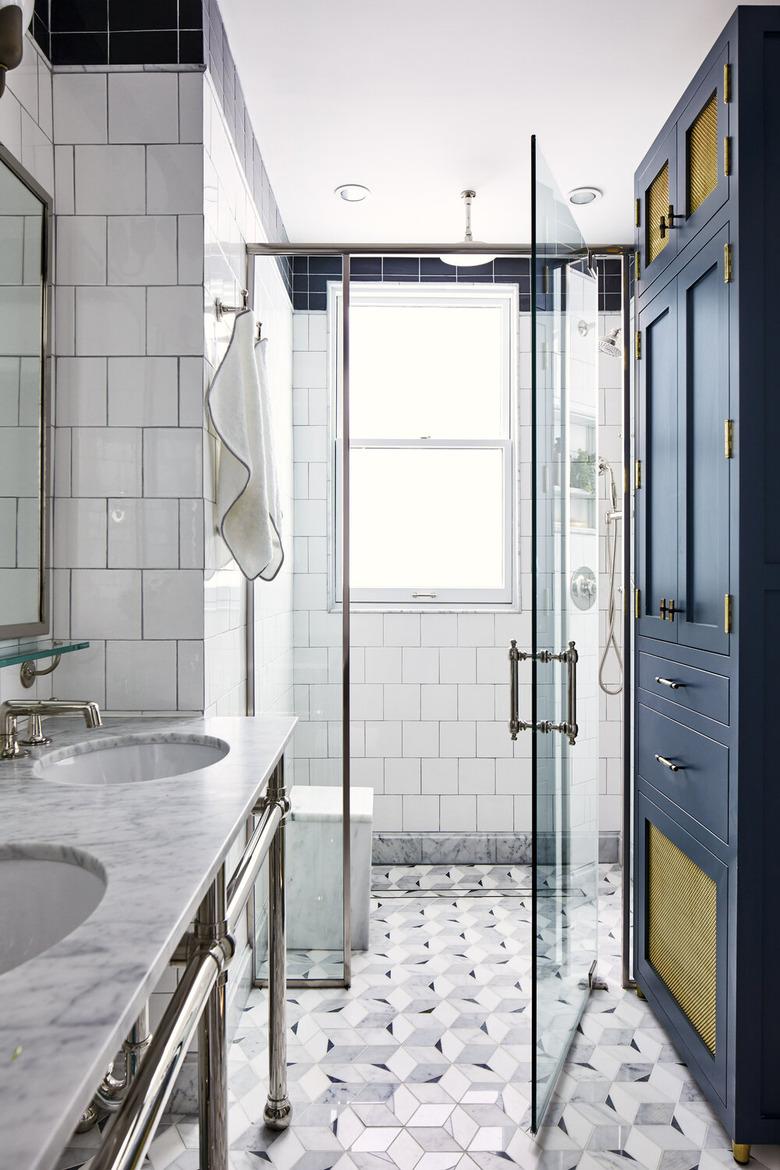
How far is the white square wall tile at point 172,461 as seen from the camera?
6.45 ft

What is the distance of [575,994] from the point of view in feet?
7.29

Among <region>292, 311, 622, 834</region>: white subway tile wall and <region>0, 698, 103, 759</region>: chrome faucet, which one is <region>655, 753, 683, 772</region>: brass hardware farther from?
<region>292, 311, 622, 834</region>: white subway tile wall

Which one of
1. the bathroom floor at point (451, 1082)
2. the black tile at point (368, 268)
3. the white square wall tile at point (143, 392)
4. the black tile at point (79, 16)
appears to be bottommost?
the bathroom floor at point (451, 1082)

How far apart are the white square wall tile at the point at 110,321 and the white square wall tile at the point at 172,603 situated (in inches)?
21.3

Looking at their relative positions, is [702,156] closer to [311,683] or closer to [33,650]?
[311,683]

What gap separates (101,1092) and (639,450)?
2.04m

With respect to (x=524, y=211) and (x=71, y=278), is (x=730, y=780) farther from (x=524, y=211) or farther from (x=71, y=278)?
(x=524, y=211)

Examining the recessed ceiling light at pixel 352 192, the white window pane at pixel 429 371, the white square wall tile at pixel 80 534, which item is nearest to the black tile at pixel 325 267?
the recessed ceiling light at pixel 352 192

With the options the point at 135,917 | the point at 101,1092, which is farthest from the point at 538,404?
the point at 101,1092

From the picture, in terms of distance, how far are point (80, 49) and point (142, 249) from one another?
1.57 feet

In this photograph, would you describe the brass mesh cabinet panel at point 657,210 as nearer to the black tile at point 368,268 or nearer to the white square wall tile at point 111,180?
the white square wall tile at point 111,180

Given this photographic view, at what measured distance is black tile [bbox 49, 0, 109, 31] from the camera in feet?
6.26

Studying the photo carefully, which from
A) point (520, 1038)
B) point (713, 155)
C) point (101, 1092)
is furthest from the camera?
point (520, 1038)

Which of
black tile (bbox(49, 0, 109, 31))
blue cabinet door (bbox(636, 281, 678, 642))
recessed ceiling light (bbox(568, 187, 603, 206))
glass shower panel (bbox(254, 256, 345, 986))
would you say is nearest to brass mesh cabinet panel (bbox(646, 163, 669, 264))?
blue cabinet door (bbox(636, 281, 678, 642))
